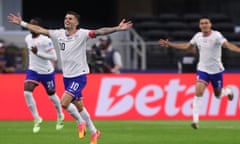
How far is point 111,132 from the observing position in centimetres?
2117

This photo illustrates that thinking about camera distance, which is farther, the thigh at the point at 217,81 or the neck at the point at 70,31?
the thigh at the point at 217,81

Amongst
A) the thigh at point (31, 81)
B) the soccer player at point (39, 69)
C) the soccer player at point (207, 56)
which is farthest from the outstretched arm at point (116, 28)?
the thigh at point (31, 81)

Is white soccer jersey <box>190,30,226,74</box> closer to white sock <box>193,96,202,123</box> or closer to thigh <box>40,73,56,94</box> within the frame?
white sock <box>193,96,202,123</box>

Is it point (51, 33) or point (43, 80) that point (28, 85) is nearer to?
point (43, 80)

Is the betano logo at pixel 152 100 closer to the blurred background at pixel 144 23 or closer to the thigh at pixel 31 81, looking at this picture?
the blurred background at pixel 144 23

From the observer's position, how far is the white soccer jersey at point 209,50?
902 inches

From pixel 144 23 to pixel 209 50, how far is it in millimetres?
14285

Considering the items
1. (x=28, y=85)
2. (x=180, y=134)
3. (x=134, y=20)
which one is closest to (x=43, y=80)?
(x=28, y=85)

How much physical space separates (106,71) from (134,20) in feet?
22.7

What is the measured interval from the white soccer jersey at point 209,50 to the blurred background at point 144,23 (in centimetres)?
820

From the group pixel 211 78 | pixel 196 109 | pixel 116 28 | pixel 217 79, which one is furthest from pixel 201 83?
pixel 116 28

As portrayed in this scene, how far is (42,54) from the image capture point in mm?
22312

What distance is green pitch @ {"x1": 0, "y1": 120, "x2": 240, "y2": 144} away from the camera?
61.2 ft

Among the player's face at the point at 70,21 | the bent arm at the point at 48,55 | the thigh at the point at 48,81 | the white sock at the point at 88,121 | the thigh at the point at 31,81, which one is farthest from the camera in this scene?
the thigh at the point at 48,81
